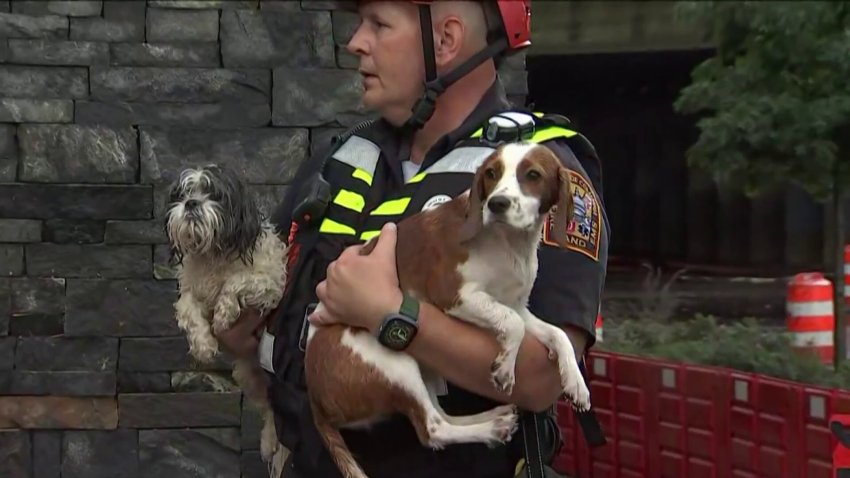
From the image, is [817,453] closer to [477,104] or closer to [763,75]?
[477,104]

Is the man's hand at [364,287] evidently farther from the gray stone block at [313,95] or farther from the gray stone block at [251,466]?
the gray stone block at [251,466]

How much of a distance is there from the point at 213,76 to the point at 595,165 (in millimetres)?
3187

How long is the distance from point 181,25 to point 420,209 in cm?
332

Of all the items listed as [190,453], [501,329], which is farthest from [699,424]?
[501,329]

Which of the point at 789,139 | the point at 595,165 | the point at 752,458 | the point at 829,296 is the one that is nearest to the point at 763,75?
the point at 789,139

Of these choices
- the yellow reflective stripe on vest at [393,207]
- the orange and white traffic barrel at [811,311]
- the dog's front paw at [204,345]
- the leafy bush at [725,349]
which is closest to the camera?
the yellow reflective stripe on vest at [393,207]

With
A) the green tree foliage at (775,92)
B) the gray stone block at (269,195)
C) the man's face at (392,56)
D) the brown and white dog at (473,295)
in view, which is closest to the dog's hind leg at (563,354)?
the brown and white dog at (473,295)

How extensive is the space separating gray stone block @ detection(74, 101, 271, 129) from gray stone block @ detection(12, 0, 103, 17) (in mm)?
358

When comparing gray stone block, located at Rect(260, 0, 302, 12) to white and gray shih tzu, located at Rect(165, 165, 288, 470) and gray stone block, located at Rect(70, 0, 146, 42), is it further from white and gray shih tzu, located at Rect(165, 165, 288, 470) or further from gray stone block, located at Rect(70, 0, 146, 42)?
white and gray shih tzu, located at Rect(165, 165, 288, 470)

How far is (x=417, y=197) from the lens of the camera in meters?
2.69

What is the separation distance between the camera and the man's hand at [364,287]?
2508mm

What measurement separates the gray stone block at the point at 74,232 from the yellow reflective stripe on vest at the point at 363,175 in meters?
3.06

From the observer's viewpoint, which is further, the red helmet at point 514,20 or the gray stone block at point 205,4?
the gray stone block at point 205,4

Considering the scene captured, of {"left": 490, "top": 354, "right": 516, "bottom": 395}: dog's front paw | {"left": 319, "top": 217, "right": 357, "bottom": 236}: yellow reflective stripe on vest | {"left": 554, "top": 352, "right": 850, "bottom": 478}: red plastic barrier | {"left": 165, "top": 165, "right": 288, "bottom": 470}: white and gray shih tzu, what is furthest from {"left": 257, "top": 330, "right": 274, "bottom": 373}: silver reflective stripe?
Result: {"left": 554, "top": 352, "right": 850, "bottom": 478}: red plastic barrier
